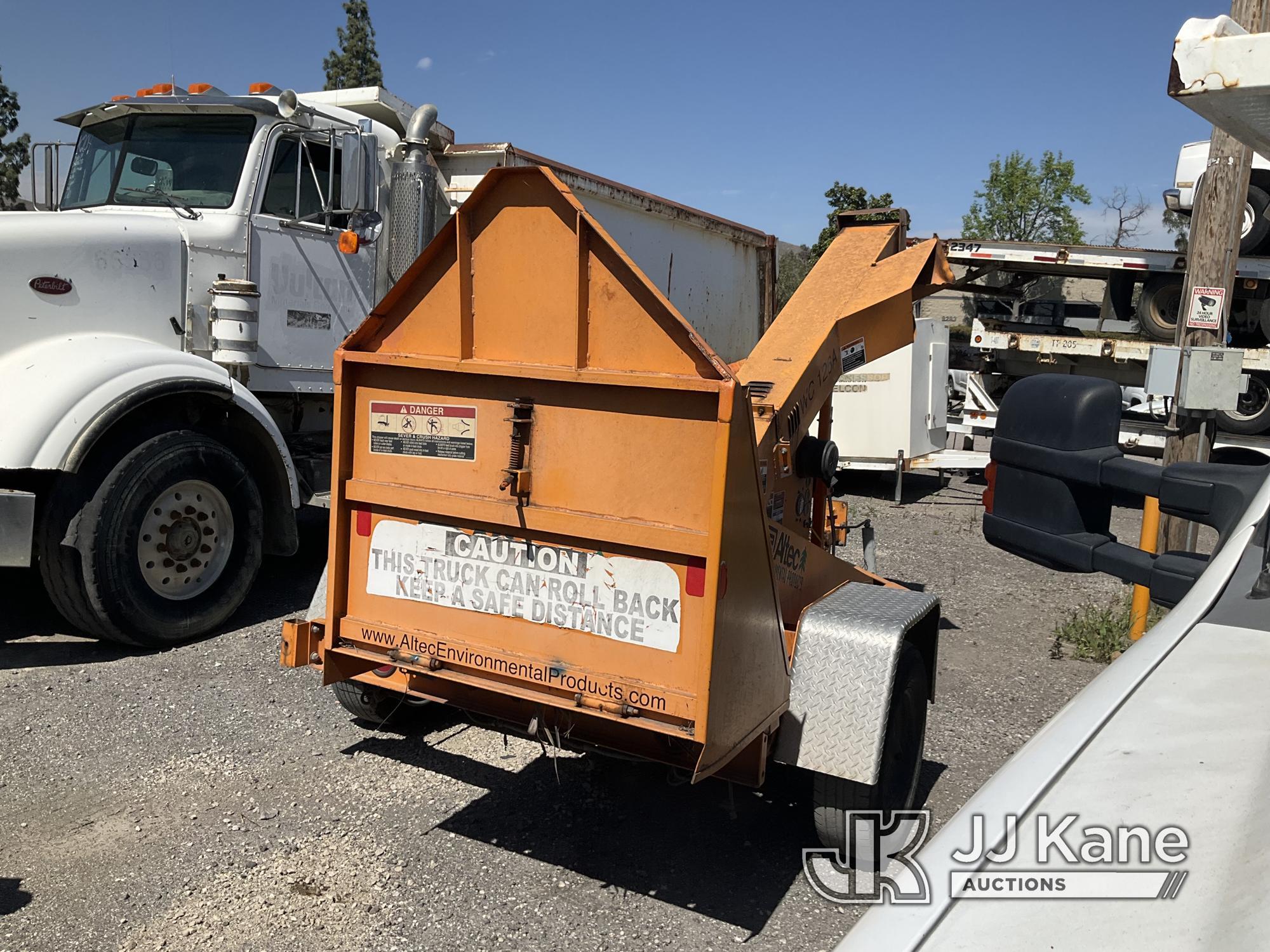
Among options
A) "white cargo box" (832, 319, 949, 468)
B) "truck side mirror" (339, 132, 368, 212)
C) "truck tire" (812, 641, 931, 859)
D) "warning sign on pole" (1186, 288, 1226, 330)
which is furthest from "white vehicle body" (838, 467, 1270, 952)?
"white cargo box" (832, 319, 949, 468)

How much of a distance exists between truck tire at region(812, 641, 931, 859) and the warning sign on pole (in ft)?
13.8

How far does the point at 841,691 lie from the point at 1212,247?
16.9 ft

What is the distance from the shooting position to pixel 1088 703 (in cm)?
162

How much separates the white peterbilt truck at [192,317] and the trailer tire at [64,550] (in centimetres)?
1

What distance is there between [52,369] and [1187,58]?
5.38 metres

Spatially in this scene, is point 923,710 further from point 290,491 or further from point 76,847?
point 290,491

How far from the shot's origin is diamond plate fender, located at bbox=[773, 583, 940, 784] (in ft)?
11.0

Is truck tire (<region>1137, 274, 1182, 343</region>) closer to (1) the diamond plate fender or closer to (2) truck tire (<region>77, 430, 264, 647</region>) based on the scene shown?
(1) the diamond plate fender

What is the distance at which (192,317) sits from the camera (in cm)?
612

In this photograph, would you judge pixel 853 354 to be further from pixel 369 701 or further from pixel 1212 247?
pixel 1212 247

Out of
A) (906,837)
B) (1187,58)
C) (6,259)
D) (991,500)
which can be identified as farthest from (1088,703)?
(6,259)

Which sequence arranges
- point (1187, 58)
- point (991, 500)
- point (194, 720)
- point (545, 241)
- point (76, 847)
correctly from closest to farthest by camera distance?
1. point (1187, 58)
2. point (991, 500)
3. point (545, 241)
4. point (76, 847)
5. point (194, 720)

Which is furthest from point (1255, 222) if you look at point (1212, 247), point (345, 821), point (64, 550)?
point (64, 550)

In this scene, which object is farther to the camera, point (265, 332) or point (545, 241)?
point (265, 332)
